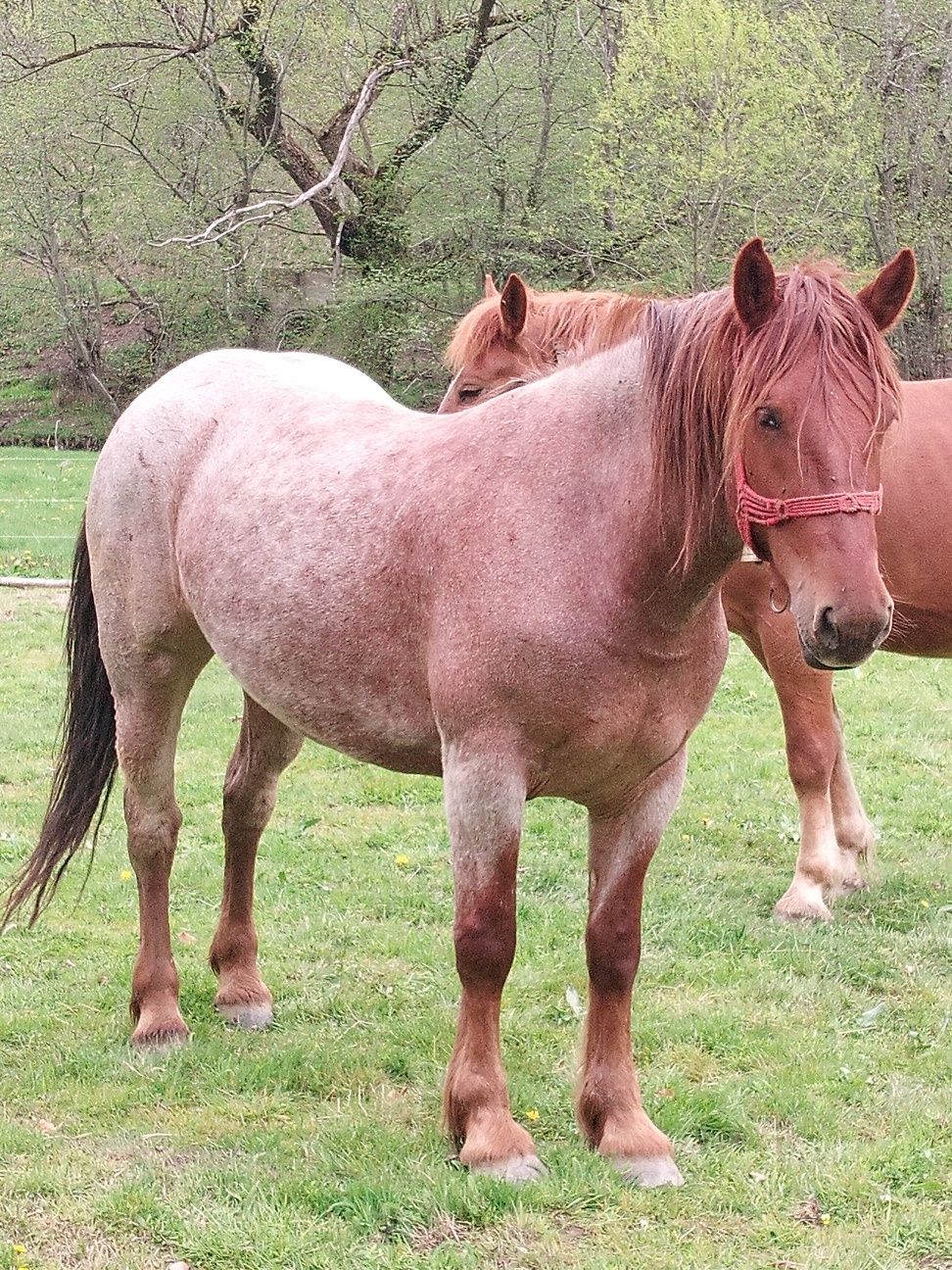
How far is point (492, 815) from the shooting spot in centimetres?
298

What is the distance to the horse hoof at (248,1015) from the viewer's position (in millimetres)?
4137

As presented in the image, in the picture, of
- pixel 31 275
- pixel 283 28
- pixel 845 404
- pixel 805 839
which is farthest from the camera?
pixel 31 275

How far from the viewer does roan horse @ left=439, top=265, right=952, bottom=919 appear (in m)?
5.03

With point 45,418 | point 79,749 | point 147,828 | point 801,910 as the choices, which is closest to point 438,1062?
point 147,828

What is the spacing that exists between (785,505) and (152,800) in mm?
2455

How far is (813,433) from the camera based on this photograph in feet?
8.16

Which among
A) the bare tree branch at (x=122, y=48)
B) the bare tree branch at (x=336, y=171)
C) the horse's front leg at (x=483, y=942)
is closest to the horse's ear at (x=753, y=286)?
the horse's front leg at (x=483, y=942)

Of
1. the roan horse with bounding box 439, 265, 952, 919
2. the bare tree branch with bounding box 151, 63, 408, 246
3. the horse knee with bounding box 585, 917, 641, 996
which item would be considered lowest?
the horse knee with bounding box 585, 917, 641, 996

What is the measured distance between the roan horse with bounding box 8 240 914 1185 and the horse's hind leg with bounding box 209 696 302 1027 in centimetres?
34

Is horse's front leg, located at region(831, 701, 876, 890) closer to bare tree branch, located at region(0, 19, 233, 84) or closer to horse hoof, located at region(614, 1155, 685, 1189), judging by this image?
horse hoof, located at region(614, 1155, 685, 1189)

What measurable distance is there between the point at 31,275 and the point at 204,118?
18.2ft

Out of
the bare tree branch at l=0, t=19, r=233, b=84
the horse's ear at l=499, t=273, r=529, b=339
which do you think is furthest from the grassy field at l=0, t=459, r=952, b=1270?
the bare tree branch at l=0, t=19, r=233, b=84

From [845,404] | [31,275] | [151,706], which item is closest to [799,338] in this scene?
[845,404]

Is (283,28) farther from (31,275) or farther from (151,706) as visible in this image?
(151,706)
